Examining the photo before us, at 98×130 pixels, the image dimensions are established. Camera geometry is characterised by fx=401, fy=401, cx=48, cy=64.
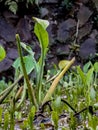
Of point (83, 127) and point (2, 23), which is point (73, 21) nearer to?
point (2, 23)

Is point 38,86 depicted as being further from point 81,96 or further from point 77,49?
point 77,49

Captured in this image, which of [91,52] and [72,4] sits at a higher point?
[72,4]

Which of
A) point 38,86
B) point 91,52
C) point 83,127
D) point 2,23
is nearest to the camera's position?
point 83,127

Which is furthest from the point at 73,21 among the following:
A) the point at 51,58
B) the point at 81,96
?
the point at 81,96

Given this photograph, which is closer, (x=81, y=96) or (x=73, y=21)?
(x=81, y=96)

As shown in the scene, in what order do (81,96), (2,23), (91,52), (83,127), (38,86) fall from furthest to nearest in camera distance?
(91,52)
(2,23)
(81,96)
(38,86)
(83,127)

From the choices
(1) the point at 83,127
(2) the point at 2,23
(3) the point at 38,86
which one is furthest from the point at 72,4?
(1) the point at 83,127

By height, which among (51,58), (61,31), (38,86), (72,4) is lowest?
(38,86)
